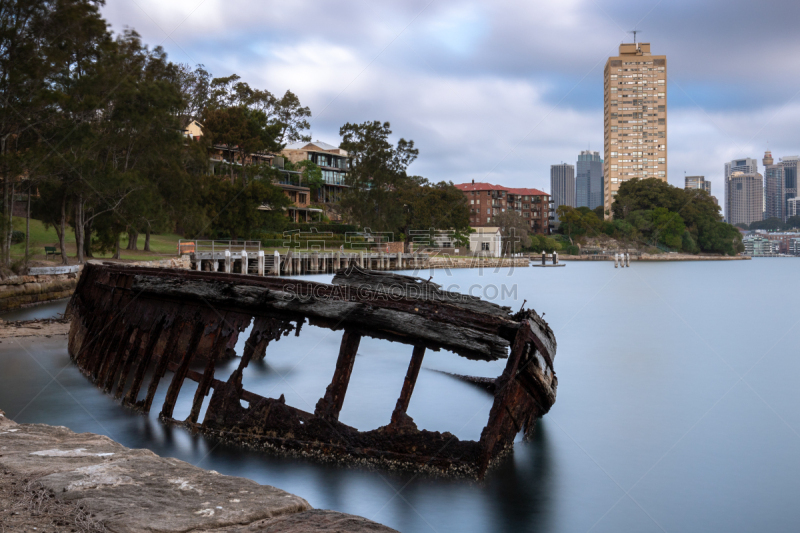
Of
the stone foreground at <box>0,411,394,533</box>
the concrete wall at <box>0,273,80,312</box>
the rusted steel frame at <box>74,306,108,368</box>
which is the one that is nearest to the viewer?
the stone foreground at <box>0,411,394,533</box>

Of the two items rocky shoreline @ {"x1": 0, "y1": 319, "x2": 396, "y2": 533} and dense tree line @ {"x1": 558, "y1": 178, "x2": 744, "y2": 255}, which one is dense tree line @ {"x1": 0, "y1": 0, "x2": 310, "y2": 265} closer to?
rocky shoreline @ {"x1": 0, "y1": 319, "x2": 396, "y2": 533}

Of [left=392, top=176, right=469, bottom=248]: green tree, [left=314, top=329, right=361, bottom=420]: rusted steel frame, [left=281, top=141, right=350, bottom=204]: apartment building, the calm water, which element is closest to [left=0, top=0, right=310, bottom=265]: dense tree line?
the calm water

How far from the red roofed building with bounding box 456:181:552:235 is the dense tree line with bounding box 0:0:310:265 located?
274 ft

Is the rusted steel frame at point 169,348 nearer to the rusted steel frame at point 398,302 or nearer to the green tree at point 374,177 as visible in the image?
the rusted steel frame at point 398,302

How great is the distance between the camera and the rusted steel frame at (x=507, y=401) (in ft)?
20.2

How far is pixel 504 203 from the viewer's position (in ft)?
449

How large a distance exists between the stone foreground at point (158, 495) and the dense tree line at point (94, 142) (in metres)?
22.1

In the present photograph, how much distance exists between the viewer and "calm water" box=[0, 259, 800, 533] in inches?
267

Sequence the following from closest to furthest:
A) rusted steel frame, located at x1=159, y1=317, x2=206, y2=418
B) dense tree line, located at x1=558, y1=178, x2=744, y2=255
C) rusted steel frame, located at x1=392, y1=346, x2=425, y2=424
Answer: rusted steel frame, located at x1=392, y1=346, x2=425, y2=424 → rusted steel frame, located at x1=159, y1=317, x2=206, y2=418 → dense tree line, located at x1=558, y1=178, x2=744, y2=255

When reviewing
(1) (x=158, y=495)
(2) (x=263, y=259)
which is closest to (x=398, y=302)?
(1) (x=158, y=495)

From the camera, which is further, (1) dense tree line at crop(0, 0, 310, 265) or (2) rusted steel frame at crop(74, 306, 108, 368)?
(1) dense tree line at crop(0, 0, 310, 265)

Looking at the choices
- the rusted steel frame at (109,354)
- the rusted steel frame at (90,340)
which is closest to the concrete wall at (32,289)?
the rusted steel frame at (90,340)

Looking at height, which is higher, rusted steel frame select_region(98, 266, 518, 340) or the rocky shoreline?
rusted steel frame select_region(98, 266, 518, 340)

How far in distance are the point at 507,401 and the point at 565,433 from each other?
4628 millimetres
